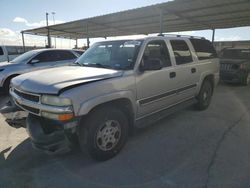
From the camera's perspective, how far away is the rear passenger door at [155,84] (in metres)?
3.58

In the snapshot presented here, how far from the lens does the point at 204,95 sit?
5715 millimetres

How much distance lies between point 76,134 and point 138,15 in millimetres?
10682

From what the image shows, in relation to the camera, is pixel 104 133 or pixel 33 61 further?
pixel 33 61

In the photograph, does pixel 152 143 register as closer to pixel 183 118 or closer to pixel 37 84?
pixel 183 118

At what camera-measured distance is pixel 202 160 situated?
3201mm

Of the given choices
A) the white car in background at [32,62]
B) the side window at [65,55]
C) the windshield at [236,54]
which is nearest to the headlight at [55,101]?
the white car in background at [32,62]

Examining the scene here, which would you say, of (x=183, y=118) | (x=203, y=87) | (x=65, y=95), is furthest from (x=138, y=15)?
(x=65, y=95)

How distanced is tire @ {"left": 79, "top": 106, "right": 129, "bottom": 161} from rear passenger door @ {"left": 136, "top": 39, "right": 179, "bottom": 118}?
503mm

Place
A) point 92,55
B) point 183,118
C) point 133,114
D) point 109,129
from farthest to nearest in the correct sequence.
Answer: point 183,118
point 92,55
point 133,114
point 109,129

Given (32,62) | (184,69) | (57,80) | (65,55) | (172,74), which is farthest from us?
(65,55)

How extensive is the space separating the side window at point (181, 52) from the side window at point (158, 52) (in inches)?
11.5

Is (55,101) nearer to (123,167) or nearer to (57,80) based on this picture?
(57,80)

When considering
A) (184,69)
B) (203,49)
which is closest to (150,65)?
(184,69)

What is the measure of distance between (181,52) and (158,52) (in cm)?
84
